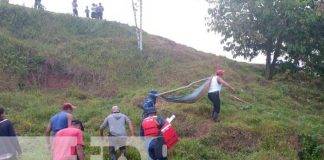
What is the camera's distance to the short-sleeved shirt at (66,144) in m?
7.37

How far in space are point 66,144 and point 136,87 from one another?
11.9 m

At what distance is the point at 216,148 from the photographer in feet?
38.9

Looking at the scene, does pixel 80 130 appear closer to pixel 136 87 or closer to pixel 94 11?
pixel 136 87

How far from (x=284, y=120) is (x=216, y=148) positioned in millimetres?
3149

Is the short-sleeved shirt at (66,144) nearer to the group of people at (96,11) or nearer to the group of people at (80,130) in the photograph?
the group of people at (80,130)

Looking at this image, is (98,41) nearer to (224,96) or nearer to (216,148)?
(224,96)

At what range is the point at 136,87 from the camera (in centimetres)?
1922

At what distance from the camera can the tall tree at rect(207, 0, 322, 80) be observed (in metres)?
20.0

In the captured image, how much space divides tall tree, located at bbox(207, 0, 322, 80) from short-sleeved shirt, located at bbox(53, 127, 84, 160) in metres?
14.6

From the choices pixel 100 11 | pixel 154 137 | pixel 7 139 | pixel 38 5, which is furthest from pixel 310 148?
pixel 38 5

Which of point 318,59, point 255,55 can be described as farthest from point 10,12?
point 318,59

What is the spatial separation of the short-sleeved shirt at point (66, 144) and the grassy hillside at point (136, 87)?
3379 millimetres

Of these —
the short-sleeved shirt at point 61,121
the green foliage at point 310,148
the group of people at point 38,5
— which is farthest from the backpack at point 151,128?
the group of people at point 38,5

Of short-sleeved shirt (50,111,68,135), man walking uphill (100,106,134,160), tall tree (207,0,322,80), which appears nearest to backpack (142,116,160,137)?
man walking uphill (100,106,134,160)
